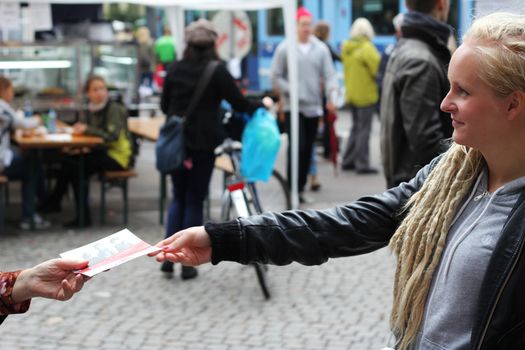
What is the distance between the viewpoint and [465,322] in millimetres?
2104

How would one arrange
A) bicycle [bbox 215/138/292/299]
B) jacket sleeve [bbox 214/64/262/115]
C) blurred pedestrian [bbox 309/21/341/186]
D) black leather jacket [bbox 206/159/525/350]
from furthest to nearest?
blurred pedestrian [bbox 309/21/341/186]
jacket sleeve [bbox 214/64/262/115]
bicycle [bbox 215/138/292/299]
black leather jacket [bbox 206/159/525/350]

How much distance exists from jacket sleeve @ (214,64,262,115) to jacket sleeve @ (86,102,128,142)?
7.79 ft

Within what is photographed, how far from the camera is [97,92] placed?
9836 mm

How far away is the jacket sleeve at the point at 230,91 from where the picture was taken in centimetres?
734

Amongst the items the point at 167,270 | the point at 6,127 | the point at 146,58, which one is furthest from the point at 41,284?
the point at 146,58

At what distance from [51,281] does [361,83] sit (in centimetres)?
1069

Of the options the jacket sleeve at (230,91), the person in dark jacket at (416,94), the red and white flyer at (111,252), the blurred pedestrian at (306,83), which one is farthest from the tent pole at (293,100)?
the red and white flyer at (111,252)

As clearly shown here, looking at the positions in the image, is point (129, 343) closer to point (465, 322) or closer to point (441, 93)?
point (441, 93)

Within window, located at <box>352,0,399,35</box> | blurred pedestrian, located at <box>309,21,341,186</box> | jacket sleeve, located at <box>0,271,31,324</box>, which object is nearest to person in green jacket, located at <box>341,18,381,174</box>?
blurred pedestrian, located at <box>309,21,341,186</box>

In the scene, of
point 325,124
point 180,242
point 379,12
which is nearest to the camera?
point 180,242

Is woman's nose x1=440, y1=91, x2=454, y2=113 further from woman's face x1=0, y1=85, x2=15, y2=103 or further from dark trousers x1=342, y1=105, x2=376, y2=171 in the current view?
dark trousers x1=342, y1=105, x2=376, y2=171

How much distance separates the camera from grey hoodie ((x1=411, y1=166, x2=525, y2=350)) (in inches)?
82.4

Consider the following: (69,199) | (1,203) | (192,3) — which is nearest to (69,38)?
(69,199)

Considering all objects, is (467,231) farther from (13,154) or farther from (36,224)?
(36,224)
